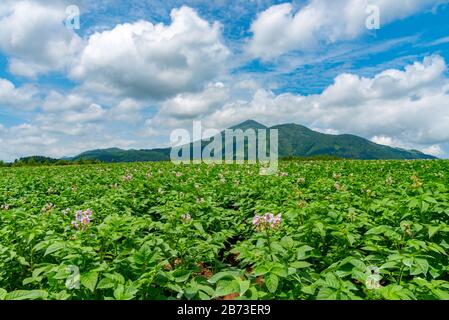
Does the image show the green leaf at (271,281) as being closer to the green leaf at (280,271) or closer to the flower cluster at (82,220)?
the green leaf at (280,271)

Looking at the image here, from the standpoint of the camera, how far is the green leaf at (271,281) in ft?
9.94

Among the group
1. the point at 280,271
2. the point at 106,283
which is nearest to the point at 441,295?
the point at 280,271

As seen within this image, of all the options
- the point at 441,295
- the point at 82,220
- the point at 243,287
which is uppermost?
the point at 82,220

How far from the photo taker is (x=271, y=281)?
310 centimetres

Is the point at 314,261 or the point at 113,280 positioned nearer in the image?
the point at 113,280

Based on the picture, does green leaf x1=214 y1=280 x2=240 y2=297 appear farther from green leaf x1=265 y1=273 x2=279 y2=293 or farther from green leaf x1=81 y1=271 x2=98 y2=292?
green leaf x1=81 y1=271 x2=98 y2=292

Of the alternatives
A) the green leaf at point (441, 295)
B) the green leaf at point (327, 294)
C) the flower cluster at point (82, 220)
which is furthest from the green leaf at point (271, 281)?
the flower cluster at point (82, 220)

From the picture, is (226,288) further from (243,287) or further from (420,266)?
(420,266)

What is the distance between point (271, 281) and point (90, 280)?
5.72 ft

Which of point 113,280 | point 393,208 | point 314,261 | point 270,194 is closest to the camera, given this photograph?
point 113,280
